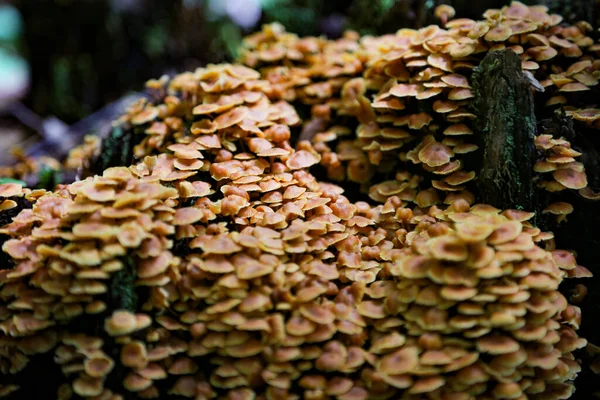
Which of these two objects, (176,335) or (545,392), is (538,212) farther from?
(176,335)

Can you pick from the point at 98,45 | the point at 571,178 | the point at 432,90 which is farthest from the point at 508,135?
the point at 98,45

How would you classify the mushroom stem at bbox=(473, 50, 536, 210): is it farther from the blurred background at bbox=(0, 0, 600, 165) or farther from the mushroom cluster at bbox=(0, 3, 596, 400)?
the blurred background at bbox=(0, 0, 600, 165)

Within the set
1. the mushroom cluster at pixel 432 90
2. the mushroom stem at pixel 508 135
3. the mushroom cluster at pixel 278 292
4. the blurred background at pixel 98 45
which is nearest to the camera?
the mushroom cluster at pixel 278 292

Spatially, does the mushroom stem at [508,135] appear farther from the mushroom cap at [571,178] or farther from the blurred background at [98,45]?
the blurred background at [98,45]

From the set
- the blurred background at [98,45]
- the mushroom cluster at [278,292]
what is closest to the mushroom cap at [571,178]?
the mushroom cluster at [278,292]

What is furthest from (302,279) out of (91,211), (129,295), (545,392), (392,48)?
(392,48)

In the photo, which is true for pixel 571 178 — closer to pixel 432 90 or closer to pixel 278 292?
pixel 432 90

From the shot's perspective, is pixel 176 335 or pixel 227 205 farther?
pixel 227 205

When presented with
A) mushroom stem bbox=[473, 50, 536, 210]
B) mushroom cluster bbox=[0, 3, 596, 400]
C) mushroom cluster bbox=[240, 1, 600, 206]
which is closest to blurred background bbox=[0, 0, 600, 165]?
mushroom cluster bbox=[240, 1, 600, 206]

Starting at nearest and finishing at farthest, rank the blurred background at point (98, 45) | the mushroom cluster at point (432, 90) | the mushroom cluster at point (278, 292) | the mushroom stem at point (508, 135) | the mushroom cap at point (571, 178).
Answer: the mushroom cluster at point (278, 292) < the mushroom cap at point (571, 178) < the mushroom stem at point (508, 135) < the mushroom cluster at point (432, 90) < the blurred background at point (98, 45)
